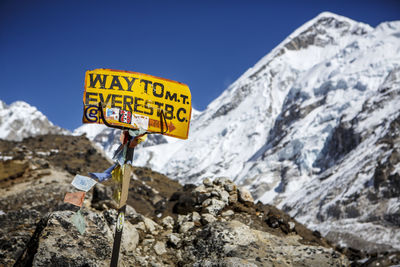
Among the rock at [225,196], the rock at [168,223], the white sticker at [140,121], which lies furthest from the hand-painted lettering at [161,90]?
the rock at [225,196]

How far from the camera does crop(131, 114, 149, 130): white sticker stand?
539 cm

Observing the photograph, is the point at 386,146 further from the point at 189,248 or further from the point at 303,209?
the point at 189,248

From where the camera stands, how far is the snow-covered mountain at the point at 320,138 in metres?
45.5

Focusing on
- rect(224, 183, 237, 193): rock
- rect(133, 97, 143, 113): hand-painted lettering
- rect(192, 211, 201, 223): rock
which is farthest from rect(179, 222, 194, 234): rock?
rect(133, 97, 143, 113): hand-painted lettering

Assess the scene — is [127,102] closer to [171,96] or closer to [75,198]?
[171,96]

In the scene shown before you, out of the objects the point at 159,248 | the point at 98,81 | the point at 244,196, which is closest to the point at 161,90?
the point at 98,81

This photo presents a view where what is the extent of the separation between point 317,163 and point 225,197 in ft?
239

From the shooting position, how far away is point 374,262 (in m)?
12.4

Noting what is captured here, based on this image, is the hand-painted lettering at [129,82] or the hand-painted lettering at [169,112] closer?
the hand-painted lettering at [129,82]

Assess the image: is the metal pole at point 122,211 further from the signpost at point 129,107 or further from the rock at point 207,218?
the rock at point 207,218

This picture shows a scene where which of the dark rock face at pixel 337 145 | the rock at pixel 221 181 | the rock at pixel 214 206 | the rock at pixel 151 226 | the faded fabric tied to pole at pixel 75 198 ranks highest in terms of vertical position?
the dark rock face at pixel 337 145

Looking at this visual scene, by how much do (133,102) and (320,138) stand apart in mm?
80243

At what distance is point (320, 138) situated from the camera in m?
79.9

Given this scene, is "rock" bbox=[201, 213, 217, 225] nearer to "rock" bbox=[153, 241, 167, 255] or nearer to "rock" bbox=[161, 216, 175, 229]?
"rock" bbox=[161, 216, 175, 229]
